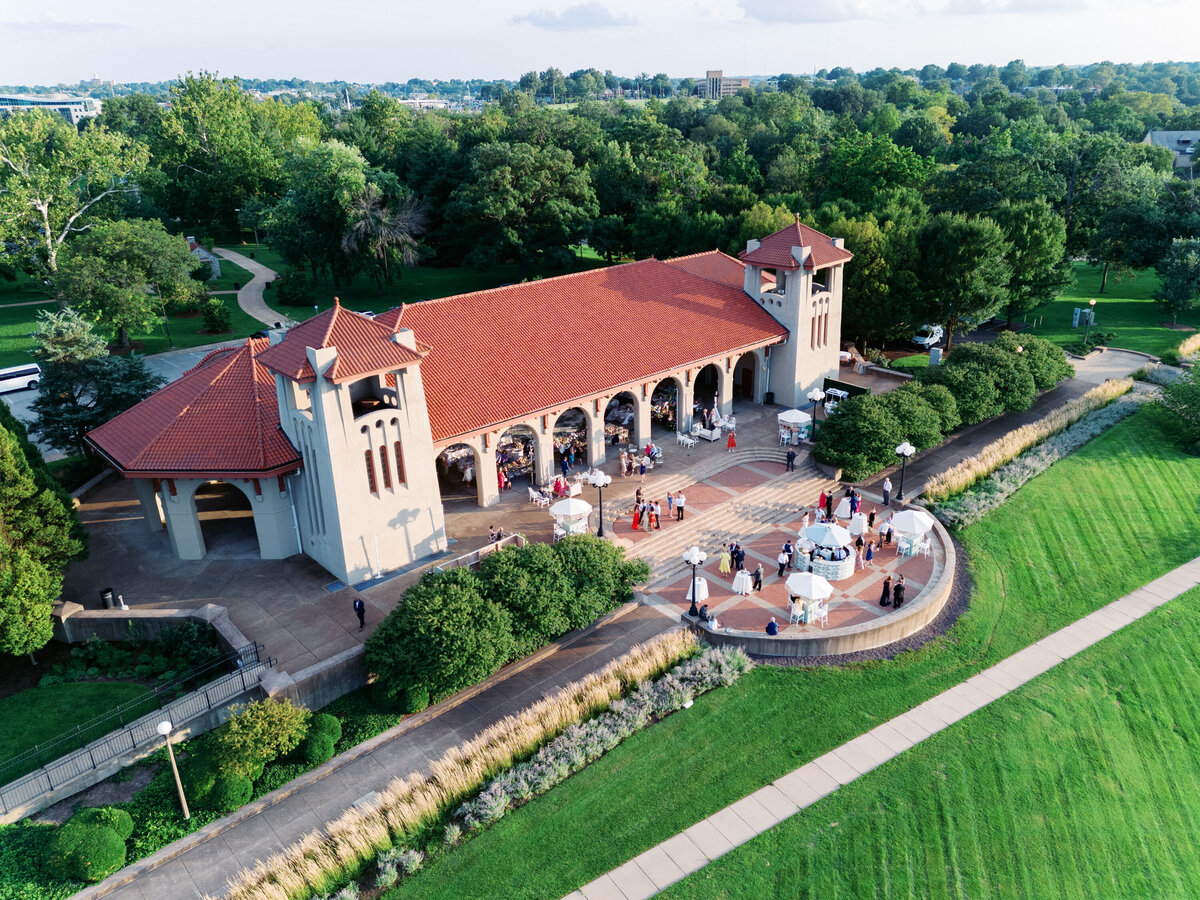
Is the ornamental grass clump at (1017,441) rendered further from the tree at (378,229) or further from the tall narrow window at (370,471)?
the tree at (378,229)

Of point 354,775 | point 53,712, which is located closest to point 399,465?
point 354,775

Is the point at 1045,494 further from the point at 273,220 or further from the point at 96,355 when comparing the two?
the point at 273,220

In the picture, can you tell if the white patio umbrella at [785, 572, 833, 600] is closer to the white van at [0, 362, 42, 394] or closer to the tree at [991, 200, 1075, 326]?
the tree at [991, 200, 1075, 326]

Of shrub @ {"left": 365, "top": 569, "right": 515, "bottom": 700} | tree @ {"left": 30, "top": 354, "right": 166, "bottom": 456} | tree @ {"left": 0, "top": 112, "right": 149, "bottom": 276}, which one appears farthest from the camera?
tree @ {"left": 0, "top": 112, "right": 149, "bottom": 276}

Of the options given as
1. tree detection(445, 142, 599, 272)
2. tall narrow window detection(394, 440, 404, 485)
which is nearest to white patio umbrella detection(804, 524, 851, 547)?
tall narrow window detection(394, 440, 404, 485)

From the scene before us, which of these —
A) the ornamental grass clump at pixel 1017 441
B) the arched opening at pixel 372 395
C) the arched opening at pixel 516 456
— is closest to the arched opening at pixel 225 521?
the arched opening at pixel 372 395

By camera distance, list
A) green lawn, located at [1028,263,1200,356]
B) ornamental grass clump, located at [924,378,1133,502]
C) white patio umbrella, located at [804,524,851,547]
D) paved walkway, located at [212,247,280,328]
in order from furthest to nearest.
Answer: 1. paved walkway, located at [212,247,280,328]
2. green lawn, located at [1028,263,1200,356]
3. ornamental grass clump, located at [924,378,1133,502]
4. white patio umbrella, located at [804,524,851,547]
